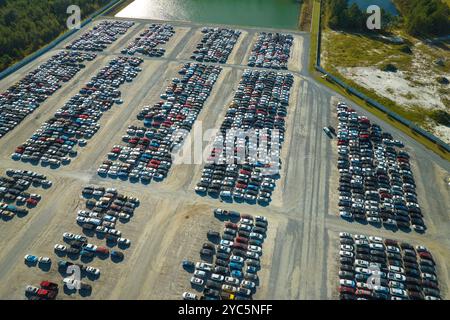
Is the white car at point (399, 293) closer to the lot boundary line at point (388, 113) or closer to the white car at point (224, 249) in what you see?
the white car at point (224, 249)

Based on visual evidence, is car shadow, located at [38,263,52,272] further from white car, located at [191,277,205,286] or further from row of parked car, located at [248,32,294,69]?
row of parked car, located at [248,32,294,69]

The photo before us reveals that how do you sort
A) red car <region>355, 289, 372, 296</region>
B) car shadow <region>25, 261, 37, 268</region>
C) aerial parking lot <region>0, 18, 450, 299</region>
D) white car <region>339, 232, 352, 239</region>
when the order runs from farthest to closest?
1. white car <region>339, 232, 352, 239</region>
2. car shadow <region>25, 261, 37, 268</region>
3. aerial parking lot <region>0, 18, 450, 299</region>
4. red car <region>355, 289, 372, 296</region>

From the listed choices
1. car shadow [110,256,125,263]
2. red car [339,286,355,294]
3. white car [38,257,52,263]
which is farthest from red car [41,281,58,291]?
red car [339,286,355,294]

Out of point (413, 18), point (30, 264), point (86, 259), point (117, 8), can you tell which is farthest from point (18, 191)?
point (413, 18)

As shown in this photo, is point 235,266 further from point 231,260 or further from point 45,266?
point 45,266

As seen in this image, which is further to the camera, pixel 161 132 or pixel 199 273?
pixel 161 132
